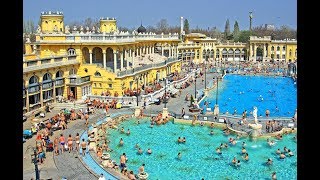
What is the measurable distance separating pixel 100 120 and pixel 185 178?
1164cm

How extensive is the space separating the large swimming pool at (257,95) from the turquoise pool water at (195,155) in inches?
372

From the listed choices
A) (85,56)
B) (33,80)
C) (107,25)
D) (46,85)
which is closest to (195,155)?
(33,80)

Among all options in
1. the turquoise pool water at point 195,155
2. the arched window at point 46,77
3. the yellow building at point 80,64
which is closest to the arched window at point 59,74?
the yellow building at point 80,64

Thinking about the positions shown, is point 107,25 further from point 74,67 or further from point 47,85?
point 47,85

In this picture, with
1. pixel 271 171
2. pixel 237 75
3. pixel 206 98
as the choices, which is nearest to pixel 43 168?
pixel 271 171

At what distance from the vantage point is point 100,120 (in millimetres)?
28297

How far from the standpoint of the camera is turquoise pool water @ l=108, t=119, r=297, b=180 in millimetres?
18906

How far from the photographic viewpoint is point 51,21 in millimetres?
42031

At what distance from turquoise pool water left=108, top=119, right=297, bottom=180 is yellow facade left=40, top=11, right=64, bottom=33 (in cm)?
1871

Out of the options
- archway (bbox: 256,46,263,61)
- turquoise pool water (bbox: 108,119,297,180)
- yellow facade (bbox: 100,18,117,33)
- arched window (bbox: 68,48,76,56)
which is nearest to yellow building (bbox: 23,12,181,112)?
arched window (bbox: 68,48,76,56)

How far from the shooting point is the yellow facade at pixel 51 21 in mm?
41781

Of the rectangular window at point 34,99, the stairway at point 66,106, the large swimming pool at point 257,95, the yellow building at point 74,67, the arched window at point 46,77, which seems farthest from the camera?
the large swimming pool at point 257,95

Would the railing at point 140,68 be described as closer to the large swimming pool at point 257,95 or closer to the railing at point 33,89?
the large swimming pool at point 257,95
